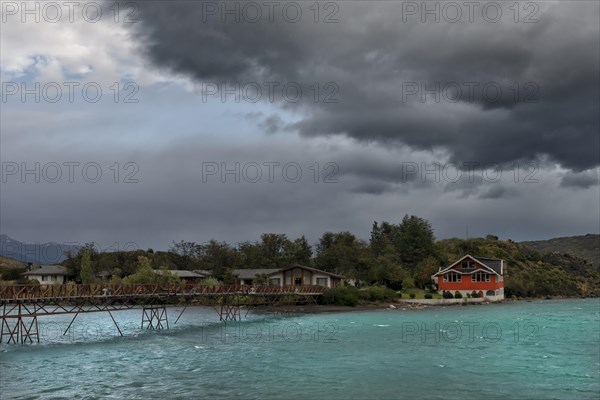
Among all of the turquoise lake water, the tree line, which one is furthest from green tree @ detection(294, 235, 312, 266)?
the turquoise lake water

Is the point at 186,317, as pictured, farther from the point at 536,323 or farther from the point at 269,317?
the point at 536,323

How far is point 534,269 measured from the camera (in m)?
148

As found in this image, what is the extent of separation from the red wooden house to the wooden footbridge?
91.6 ft

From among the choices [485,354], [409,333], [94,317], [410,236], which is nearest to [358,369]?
[485,354]

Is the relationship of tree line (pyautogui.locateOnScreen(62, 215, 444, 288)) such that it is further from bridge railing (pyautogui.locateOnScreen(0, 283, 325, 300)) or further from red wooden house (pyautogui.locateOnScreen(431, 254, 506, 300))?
bridge railing (pyautogui.locateOnScreen(0, 283, 325, 300))

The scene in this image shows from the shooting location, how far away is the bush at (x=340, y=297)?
95.2m

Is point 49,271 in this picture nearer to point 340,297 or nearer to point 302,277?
point 302,277

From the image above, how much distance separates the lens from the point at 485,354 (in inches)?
1703

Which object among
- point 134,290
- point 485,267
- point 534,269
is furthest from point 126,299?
point 534,269

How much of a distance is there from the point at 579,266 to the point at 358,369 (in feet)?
521

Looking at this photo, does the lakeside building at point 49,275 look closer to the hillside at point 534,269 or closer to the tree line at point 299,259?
the tree line at point 299,259

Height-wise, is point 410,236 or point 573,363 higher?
point 410,236

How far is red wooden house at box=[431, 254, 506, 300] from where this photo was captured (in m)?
109

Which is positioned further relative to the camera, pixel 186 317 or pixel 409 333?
pixel 186 317
